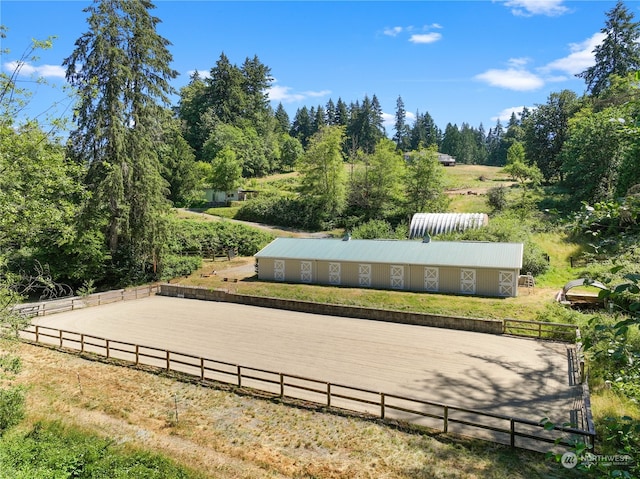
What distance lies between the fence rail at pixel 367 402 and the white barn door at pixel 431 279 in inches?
475

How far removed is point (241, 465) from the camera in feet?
31.2

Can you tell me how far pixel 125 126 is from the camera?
1072 inches

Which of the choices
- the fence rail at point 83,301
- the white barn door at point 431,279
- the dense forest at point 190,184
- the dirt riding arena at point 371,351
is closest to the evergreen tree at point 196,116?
the dense forest at point 190,184

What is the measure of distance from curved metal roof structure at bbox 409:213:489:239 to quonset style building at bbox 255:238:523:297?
766 cm

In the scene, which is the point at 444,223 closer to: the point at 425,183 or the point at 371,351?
the point at 425,183

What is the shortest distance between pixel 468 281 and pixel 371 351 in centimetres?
918

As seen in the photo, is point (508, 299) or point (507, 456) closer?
point (507, 456)

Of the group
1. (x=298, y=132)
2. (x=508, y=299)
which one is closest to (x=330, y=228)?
(x=508, y=299)

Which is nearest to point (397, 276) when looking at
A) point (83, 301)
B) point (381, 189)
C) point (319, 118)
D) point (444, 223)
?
point (444, 223)

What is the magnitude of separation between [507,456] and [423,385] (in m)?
4.13

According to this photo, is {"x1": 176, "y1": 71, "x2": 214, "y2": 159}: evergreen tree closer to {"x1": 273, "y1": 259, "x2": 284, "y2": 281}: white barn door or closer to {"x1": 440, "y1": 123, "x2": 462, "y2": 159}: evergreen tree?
{"x1": 273, "y1": 259, "x2": 284, "y2": 281}: white barn door

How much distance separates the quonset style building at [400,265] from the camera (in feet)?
74.5

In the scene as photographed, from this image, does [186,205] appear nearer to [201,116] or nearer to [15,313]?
[201,116]

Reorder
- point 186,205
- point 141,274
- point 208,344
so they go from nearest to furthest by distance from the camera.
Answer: point 208,344
point 141,274
point 186,205
